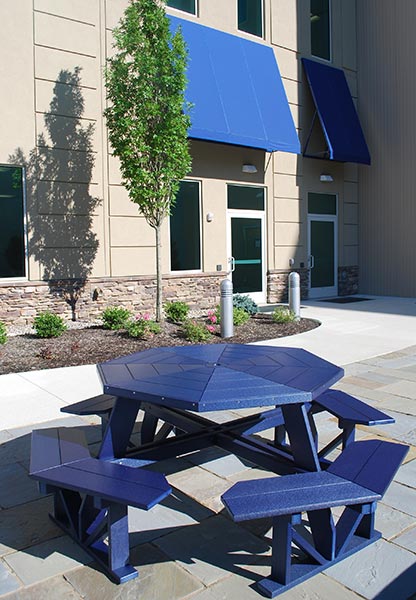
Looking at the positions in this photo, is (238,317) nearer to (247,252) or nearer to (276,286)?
(247,252)

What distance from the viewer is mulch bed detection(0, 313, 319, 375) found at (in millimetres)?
8133

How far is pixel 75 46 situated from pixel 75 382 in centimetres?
783

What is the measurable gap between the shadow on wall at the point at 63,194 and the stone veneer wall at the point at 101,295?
13cm

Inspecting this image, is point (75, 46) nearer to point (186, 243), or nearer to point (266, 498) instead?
point (186, 243)

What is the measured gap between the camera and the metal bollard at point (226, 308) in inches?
387

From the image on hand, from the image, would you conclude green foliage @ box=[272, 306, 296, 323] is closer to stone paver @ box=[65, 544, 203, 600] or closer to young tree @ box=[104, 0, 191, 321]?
young tree @ box=[104, 0, 191, 321]

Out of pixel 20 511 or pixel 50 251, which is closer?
pixel 20 511

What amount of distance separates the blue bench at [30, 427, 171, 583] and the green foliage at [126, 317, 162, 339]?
18.9ft

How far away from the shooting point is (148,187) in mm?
10562

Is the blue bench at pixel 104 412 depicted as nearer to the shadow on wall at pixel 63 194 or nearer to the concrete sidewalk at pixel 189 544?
the concrete sidewalk at pixel 189 544

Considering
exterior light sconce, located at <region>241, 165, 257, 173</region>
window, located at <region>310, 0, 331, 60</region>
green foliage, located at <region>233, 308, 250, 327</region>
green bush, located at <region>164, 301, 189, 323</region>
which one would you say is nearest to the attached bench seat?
green foliage, located at <region>233, 308, 250, 327</region>

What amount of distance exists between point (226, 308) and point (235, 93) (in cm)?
633

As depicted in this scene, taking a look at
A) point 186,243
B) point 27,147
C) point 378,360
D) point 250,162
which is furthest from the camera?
point 250,162

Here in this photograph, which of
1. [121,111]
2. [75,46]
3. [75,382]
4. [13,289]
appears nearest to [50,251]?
[13,289]
